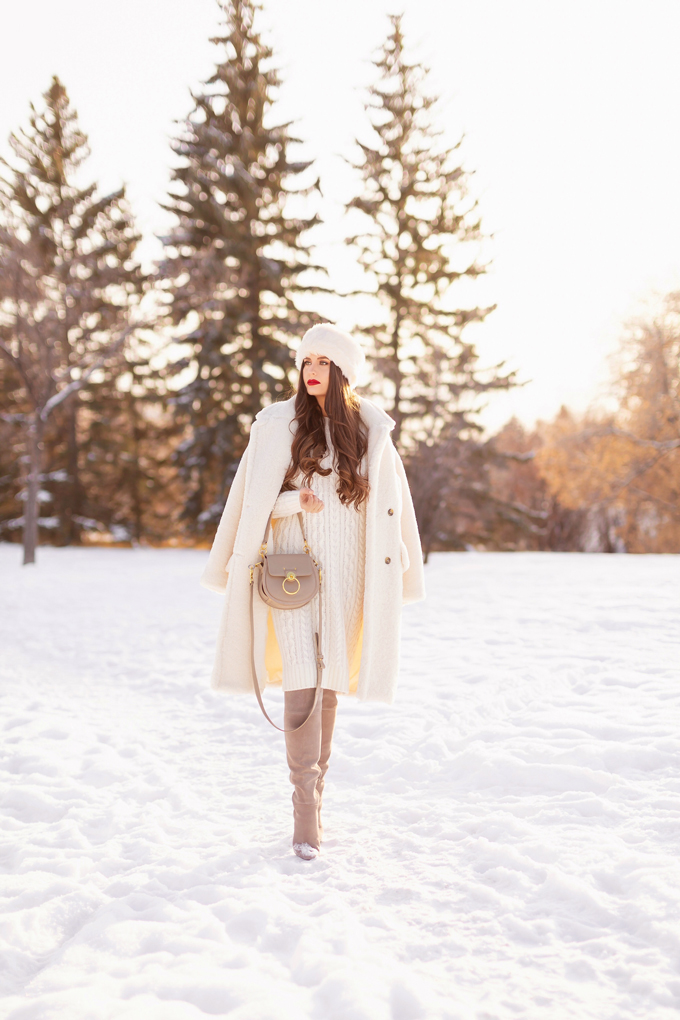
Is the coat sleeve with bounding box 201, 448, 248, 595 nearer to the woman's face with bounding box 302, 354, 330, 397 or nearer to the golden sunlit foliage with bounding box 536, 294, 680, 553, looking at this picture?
the woman's face with bounding box 302, 354, 330, 397

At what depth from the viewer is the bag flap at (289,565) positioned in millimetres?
2744

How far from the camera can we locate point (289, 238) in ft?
62.0

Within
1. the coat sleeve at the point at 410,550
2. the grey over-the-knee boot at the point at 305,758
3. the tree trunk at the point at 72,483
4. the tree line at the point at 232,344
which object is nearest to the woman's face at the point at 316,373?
the coat sleeve at the point at 410,550

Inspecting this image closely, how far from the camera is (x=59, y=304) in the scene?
14383 mm

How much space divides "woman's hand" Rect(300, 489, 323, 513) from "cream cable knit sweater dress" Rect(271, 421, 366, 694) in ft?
0.12

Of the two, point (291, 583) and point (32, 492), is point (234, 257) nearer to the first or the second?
point (32, 492)

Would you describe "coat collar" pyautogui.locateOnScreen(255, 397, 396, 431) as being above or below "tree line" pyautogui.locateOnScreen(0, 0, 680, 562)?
below

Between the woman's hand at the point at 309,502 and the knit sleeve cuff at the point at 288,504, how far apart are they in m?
0.03

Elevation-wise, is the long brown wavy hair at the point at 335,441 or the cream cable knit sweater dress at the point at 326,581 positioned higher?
the long brown wavy hair at the point at 335,441

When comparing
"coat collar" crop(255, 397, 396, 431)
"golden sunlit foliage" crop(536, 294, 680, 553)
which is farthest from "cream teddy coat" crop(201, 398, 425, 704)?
"golden sunlit foliage" crop(536, 294, 680, 553)

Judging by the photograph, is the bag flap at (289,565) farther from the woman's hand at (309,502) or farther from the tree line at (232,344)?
the tree line at (232,344)

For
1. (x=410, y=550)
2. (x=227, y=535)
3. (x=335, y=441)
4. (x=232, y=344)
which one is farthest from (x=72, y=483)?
(x=335, y=441)

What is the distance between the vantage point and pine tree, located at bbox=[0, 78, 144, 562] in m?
13.6

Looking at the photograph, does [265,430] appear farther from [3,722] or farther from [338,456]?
[3,722]
